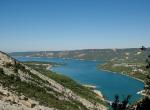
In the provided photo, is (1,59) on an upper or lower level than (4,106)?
upper

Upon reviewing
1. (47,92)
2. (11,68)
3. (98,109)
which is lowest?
(98,109)

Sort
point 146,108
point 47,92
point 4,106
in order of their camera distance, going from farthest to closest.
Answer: point 47,92
point 4,106
point 146,108

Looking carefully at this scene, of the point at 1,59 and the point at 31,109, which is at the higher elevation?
the point at 1,59

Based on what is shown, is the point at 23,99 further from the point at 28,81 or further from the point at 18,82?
the point at 28,81

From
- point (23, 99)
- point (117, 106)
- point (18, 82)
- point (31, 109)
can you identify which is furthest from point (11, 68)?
point (117, 106)

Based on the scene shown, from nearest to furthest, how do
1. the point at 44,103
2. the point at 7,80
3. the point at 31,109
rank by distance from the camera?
the point at 31,109, the point at 44,103, the point at 7,80

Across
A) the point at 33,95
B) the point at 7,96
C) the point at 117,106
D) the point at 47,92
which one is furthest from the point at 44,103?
the point at 117,106

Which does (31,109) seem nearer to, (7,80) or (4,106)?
(4,106)

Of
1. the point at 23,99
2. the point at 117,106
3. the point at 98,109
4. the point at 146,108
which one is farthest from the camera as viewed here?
the point at 98,109

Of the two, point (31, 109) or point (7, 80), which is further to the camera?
point (7, 80)
